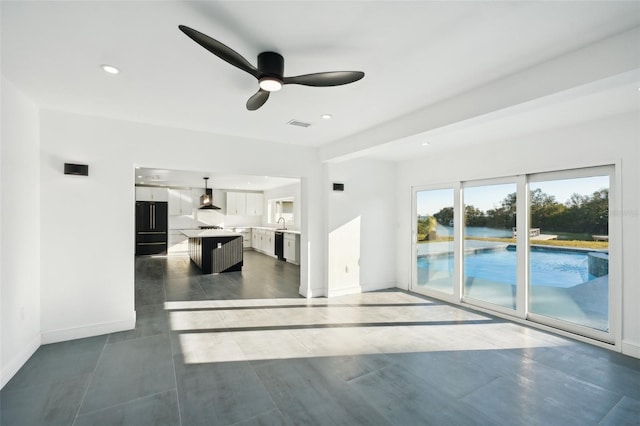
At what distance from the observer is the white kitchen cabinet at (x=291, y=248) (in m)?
8.18

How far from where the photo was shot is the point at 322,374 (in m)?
2.68

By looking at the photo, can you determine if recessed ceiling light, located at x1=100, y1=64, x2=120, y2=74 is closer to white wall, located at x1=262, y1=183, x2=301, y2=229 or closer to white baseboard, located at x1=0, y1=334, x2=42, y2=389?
white baseboard, located at x1=0, y1=334, x2=42, y2=389

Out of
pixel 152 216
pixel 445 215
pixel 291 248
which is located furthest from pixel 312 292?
pixel 152 216

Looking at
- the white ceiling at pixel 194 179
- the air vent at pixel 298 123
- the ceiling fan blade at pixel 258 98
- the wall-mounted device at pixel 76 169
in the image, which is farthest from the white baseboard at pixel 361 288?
the wall-mounted device at pixel 76 169

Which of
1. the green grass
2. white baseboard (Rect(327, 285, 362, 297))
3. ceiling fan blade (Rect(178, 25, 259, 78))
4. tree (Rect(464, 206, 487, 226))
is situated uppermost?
ceiling fan blade (Rect(178, 25, 259, 78))

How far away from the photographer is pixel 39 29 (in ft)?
6.17

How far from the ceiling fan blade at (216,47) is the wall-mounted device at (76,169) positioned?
268cm

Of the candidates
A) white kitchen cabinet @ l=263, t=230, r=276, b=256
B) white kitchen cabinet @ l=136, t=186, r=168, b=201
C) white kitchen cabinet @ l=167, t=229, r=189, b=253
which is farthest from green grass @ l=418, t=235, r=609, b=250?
white kitchen cabinet @ l=136, t=186, r=168, b=201

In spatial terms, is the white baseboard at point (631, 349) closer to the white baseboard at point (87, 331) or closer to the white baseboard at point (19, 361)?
the white baseboard at point (87, 331)

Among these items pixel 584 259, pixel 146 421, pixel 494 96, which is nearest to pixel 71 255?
pixel 146 421

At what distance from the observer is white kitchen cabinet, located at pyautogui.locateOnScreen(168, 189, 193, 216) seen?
10.1 meters

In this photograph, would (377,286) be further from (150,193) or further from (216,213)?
(150,193)

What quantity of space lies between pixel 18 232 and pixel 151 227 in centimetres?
735

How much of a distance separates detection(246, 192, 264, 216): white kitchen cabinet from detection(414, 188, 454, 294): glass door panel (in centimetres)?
721
